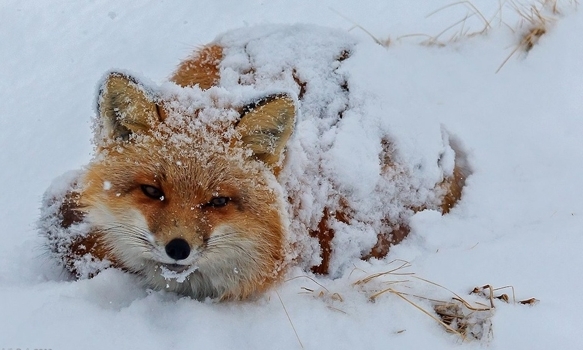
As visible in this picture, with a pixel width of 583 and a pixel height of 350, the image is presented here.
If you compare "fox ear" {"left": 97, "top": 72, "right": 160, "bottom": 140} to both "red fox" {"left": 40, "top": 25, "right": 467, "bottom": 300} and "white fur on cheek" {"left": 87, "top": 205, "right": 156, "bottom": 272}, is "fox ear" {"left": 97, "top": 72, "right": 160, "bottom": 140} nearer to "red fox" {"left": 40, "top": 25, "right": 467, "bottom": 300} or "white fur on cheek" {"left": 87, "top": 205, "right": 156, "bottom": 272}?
"red fox" {"left": 40, "top": 25, "right": 467, "bottom": 300}

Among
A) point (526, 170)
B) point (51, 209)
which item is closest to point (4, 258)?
point (51, 209)

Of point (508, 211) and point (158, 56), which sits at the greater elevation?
point (158, 56)

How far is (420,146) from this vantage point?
390cm

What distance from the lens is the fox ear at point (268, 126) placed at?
2852 mm

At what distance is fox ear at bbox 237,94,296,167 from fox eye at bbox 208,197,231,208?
31cm

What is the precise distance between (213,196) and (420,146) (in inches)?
66.0

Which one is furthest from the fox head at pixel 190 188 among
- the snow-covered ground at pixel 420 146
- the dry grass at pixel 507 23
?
the dry grass at pixel 507 23

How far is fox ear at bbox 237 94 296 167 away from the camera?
2.85 m

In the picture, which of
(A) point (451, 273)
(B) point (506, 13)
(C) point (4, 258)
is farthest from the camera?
(B) point (506, 13)

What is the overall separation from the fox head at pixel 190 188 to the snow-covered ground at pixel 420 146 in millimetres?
172

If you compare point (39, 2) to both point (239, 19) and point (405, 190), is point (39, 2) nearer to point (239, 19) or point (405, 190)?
point (239, 19)

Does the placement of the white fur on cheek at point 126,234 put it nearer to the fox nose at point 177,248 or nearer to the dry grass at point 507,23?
the fox nose at point 177,248

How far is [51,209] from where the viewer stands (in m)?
3.44

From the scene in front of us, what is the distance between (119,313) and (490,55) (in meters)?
4.04
